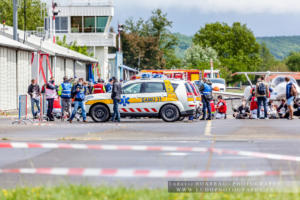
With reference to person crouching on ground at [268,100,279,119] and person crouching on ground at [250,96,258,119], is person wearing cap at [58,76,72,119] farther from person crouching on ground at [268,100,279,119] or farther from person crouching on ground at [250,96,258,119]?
person crouching on ground at [268,100,279,119]

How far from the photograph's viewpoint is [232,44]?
396 feet

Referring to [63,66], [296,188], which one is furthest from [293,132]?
[63,66]

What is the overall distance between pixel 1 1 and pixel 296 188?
4105 inches

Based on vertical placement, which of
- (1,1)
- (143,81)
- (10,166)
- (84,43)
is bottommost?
(10,166)

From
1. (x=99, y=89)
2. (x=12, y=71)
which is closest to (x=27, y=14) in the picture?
(x=12, y=71)

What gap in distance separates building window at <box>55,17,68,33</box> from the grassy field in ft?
246

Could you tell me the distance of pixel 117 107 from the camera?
78.5ft

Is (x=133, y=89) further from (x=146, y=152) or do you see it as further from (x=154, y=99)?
(x=146, y=152)

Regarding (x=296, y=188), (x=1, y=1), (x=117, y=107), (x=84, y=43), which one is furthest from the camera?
(x=1, y=1)

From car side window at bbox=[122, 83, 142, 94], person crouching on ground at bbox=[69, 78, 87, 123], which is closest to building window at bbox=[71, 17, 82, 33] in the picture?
person crouching on ground at bbox=[69, 78, 87, 123]

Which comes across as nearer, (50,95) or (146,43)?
(50,95)

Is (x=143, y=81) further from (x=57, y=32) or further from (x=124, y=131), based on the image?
(x=57, y=32)

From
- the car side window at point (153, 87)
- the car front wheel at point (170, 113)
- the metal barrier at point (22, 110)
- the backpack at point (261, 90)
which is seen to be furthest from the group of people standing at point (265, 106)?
the metal barrier at point (22, 110)

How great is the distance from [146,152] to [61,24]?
70.1 metres
